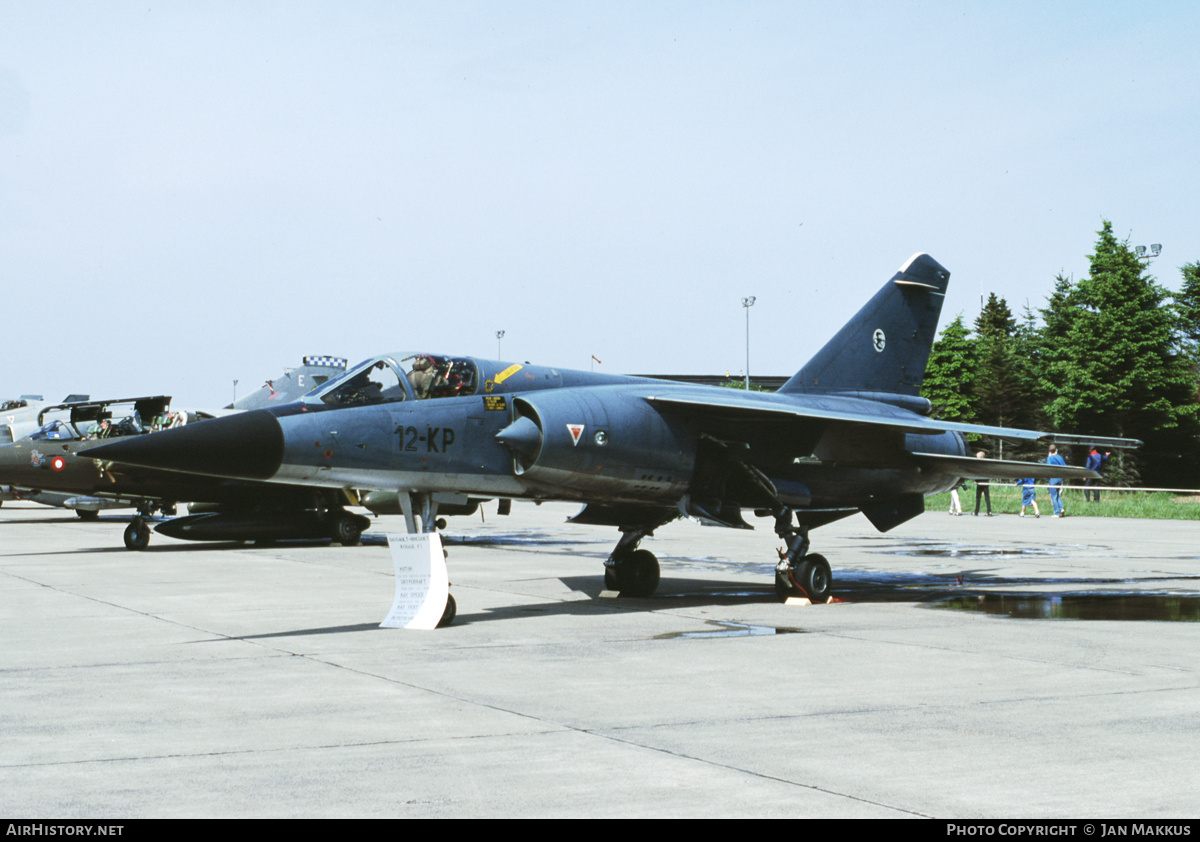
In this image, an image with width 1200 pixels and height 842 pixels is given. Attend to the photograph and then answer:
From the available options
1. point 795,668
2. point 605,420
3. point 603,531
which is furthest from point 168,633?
point 603,531

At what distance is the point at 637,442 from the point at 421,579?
2.69m

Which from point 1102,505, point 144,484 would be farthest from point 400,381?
point 1102,505

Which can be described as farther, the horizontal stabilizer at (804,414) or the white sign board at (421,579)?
the horizontal stabilizer at (804,414)

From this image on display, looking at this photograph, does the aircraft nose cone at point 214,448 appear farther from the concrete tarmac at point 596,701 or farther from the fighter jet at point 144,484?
the fighter jet at point 144,484

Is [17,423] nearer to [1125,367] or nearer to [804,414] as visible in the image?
[804,414]

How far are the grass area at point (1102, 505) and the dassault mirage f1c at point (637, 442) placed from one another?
1911cm

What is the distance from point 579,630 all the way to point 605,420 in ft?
7.14

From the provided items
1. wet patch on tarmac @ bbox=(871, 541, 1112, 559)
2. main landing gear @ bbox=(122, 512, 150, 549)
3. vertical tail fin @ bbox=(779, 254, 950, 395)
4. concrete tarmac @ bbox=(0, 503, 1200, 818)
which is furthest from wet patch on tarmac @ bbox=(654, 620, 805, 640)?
main landing gear @ bbox=(122, 512, 150, 549)

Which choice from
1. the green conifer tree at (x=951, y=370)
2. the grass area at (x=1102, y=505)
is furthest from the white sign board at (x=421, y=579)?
the green conifer tree at (x=951, y=370)

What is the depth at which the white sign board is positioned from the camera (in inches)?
401

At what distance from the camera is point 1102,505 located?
3425 cm

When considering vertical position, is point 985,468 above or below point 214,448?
below

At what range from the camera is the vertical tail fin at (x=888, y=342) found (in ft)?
49.6

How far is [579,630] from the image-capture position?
10281 millimetres
